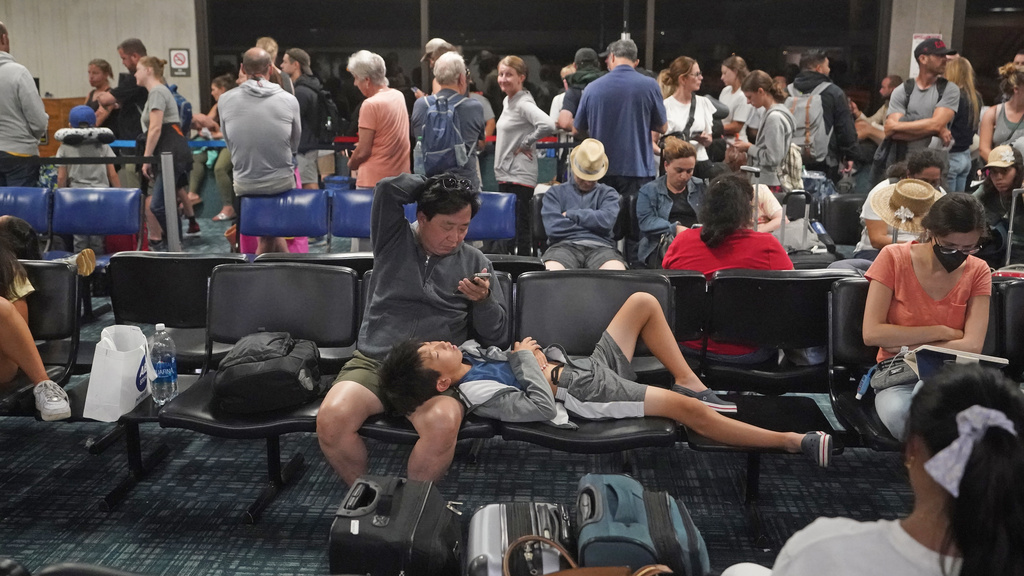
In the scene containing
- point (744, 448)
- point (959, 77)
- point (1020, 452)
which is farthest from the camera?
point (959, 77)

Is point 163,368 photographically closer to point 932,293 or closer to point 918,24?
point 932,293

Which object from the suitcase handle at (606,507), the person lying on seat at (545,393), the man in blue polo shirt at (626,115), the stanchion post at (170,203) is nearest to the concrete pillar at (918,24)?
the man in blue polo shirt at (626,115)

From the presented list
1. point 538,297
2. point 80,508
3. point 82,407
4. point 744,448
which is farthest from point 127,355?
point 744,448

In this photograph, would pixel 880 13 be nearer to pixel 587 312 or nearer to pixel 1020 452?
pixel 587 312

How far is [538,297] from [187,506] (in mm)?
1386

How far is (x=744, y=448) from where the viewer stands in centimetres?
268

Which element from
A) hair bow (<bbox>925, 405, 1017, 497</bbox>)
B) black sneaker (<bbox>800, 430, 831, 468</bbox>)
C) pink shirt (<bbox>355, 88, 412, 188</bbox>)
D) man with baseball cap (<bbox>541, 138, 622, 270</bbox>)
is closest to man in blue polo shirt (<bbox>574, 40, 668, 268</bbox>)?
man with baseball cap (<bbox>541, 138, 622, 270</bbox>)

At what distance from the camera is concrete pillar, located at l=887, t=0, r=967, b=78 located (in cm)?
956

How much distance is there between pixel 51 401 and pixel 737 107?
639 centimetres

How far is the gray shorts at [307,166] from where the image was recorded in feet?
25.7

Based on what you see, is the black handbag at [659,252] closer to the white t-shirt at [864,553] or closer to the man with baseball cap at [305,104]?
the white t-shirt at [864,553]

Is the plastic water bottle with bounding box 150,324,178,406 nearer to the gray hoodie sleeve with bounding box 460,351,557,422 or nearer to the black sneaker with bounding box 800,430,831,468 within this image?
the gray hoodie sleeve with bounding box 460,351,557,422

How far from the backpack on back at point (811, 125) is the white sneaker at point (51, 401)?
5343mm

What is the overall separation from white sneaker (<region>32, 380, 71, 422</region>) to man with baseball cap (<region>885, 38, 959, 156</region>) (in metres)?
5.46
